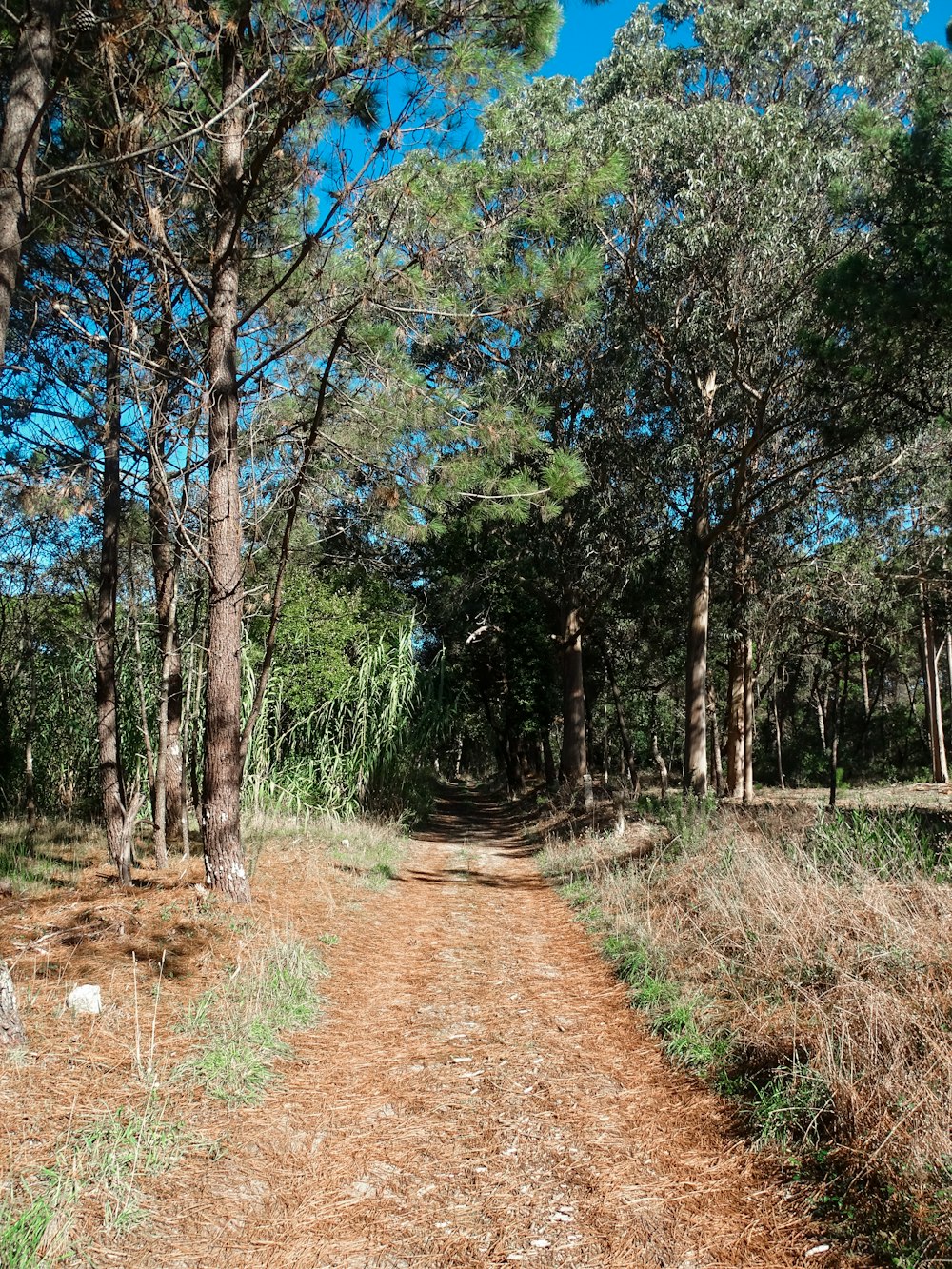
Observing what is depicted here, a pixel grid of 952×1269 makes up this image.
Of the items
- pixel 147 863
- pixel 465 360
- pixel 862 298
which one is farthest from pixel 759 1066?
pixel 465 360

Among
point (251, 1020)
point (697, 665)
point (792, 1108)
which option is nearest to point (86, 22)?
point (251, 1020)

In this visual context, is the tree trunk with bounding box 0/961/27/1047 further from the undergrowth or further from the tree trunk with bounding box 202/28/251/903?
the tree trunk with bounding box 202/28/251/903

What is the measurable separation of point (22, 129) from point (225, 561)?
298 centimetres

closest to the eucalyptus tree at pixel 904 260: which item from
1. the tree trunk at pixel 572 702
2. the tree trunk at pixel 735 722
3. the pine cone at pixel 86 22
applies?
the pine cone at pixel 86 22

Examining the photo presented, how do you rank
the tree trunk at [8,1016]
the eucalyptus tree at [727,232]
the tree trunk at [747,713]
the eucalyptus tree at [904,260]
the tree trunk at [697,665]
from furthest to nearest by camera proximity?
the tree trunk at [747,713], the tree trunk at [697,665], the eucalyptus tree at [727,232], the eucalyptus tree at [904,260], the tree trunk at [8,1016]

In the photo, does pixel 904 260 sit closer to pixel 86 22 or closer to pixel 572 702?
pixel 86 22

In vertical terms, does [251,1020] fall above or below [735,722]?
below

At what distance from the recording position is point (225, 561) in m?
6.34

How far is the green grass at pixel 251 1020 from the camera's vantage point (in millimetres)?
3604

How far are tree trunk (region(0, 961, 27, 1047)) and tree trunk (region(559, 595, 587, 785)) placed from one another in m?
13.6

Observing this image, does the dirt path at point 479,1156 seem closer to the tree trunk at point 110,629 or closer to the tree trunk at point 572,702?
the tree trunk at point 110,629

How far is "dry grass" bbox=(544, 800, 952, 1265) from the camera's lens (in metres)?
2.67

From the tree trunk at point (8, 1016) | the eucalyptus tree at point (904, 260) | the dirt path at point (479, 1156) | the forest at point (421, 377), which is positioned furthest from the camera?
the eucalyptus tree at point (904, 260)

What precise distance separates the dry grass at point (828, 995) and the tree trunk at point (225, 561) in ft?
9.64
